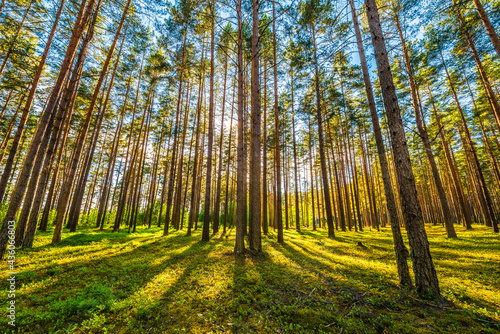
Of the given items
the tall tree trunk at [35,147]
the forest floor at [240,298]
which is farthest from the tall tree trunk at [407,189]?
the tall tree trunk at [35,147]

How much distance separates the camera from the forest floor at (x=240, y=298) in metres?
2.46

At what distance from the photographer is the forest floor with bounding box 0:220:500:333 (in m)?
2.46

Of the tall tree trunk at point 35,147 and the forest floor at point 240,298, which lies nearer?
the forest floor at point 240,298

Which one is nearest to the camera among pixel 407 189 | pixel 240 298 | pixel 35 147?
pixel 240 298

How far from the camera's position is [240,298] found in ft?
10.9

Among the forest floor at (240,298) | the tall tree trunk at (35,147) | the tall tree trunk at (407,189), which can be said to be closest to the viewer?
the forest floor at (240,298)

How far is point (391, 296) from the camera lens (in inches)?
129

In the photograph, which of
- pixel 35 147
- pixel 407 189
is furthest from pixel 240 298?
pixel 35 147

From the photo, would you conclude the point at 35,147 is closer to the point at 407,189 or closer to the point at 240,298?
the point at 240,298

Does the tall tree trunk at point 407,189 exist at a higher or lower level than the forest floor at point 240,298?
higher

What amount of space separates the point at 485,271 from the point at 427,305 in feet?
12.5

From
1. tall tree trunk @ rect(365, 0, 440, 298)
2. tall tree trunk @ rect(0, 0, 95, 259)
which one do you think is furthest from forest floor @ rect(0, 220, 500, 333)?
tall tree trunk @ rect(0, 0, 95, 259)

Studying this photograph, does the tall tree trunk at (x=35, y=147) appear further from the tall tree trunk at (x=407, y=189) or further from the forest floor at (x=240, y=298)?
the tall tree trunk at (x=407, y=189)

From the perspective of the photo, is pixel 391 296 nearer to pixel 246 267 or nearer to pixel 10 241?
pixel 246 267
